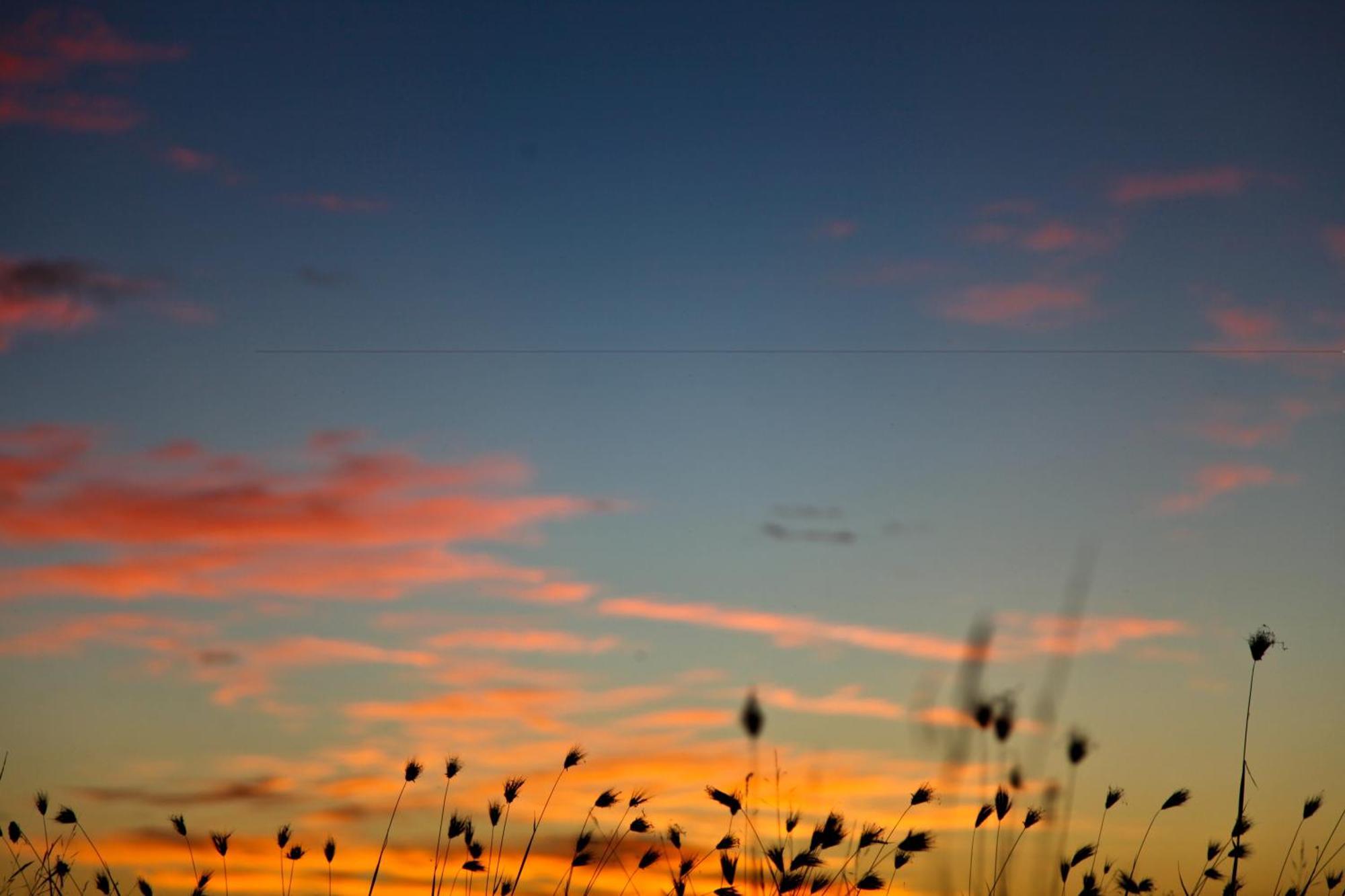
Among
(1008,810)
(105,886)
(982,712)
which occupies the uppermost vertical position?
(982,712)

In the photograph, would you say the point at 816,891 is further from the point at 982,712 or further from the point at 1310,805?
the point at 1310,805

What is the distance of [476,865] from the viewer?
278 inches

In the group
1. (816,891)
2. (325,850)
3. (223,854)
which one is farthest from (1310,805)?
(223,854)

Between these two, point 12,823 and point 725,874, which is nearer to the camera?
point 725,874

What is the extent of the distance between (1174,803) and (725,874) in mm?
2268

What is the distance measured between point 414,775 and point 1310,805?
4538 mm

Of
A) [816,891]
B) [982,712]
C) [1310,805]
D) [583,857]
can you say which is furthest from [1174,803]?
[583,857]

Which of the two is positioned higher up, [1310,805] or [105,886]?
[1310,805]

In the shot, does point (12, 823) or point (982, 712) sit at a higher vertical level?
point (982, 712)

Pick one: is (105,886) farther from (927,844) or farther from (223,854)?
(927,844)

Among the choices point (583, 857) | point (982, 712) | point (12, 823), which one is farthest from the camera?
point (12, 823)

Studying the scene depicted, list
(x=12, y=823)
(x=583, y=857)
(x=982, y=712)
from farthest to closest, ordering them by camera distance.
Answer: (x=12, y=823) → (x=583, y=857) → (x=982, y=712)

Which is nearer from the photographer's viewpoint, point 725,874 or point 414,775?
point 725,874

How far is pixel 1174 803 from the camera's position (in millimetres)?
7008
